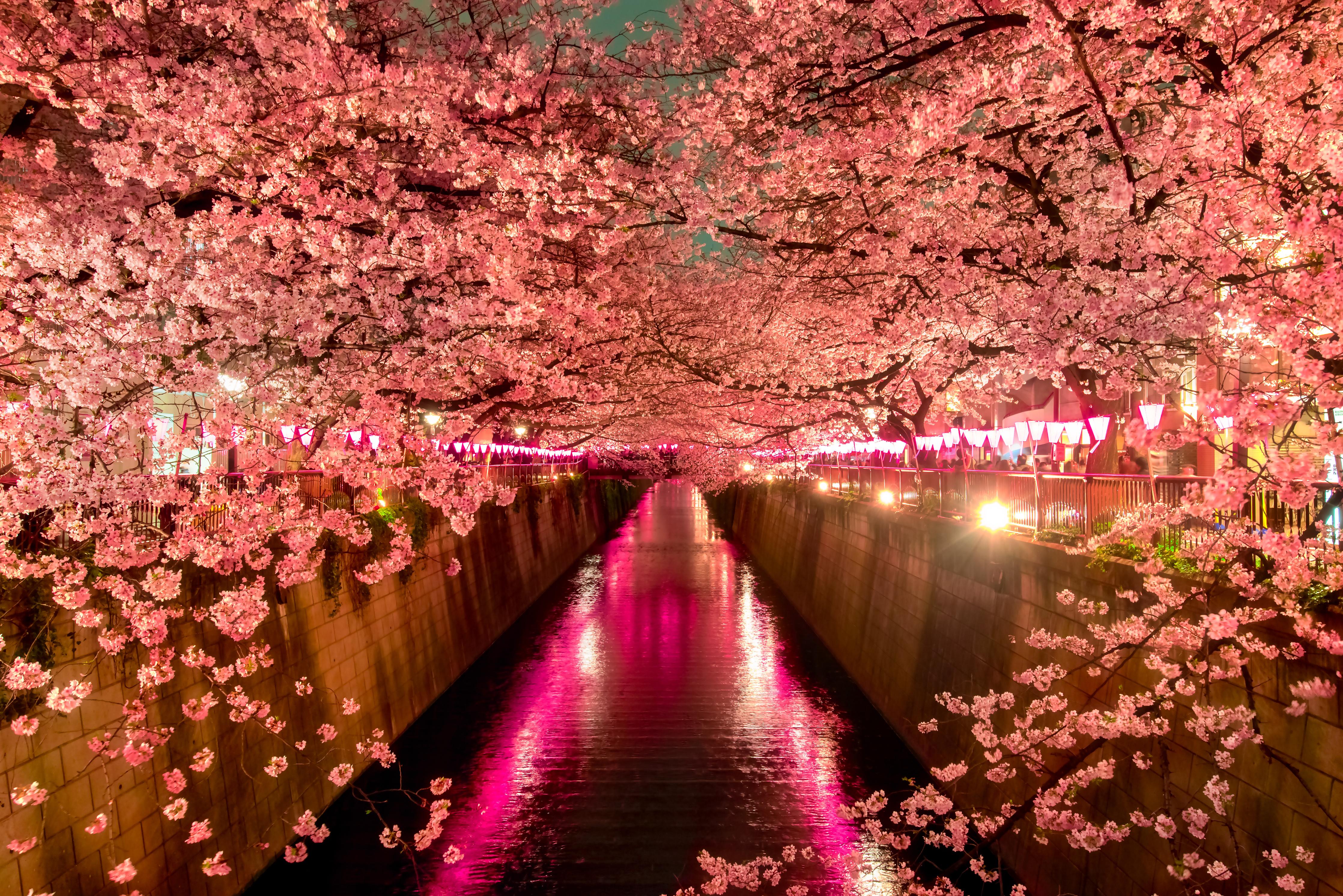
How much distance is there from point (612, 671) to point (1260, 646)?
1379 centimetres

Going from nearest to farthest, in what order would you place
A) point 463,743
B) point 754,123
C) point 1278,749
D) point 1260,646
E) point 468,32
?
1. point 1260,646
2. point 1278,749
3. point 754,123
4. point 468,32
5. point 463,743

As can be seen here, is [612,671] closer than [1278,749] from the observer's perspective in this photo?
No

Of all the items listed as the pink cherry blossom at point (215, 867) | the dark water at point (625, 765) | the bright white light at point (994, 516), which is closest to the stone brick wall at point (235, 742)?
the pink cherry blossom at point (215, 867)

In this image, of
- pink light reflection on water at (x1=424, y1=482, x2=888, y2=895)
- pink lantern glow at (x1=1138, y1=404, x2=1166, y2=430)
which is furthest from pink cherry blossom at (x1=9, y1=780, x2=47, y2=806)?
pink lantern glow at (x1=1138, y1=404, x2=1166, y2=430)

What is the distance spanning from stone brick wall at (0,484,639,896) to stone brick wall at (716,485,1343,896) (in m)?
7.29

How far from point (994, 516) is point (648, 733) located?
6.60 metres

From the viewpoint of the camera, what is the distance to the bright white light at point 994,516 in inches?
A: 417

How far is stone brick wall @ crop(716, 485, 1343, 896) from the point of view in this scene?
465 cm

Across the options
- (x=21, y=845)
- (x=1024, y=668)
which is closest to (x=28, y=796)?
(x=21, y=845)

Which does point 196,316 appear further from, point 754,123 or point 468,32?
point 754,123

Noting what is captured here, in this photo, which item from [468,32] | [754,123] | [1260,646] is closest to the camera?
[1260,646]

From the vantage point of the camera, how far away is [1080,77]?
528cm

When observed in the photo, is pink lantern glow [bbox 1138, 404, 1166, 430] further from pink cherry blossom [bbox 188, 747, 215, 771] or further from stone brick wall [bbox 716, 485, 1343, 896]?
pink cherry blossom [bbox 188, 747, 215, 771]

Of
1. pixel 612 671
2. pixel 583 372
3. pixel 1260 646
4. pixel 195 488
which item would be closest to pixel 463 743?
pixel 612 671
